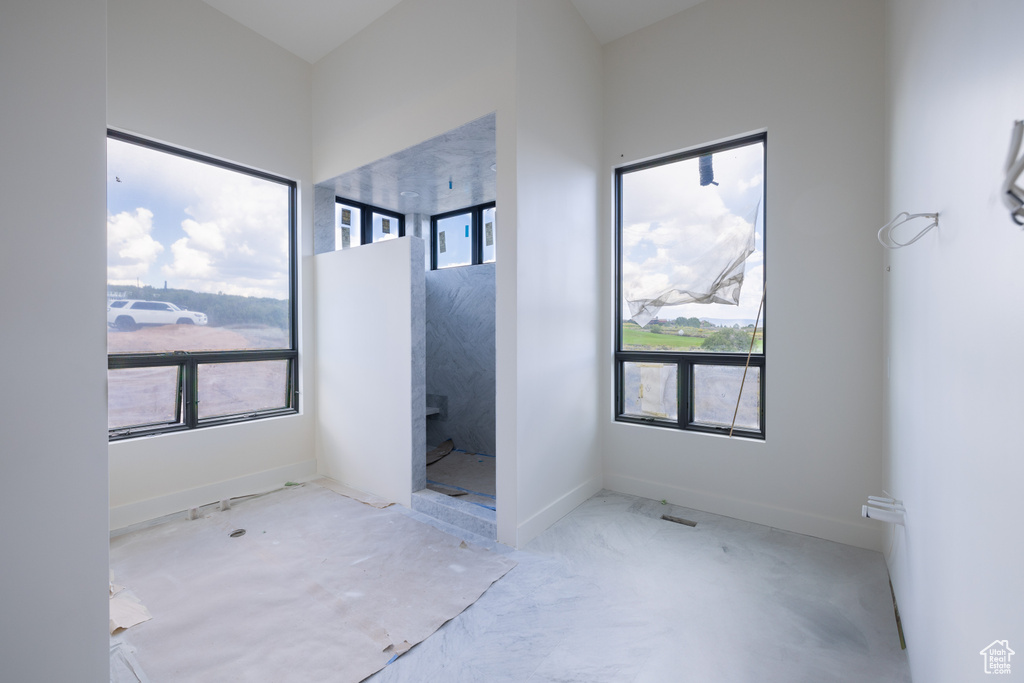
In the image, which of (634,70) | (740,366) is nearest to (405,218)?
(634,70)

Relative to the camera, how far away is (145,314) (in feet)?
10.0

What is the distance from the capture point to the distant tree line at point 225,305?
10.1ft

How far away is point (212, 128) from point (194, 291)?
1.23 m

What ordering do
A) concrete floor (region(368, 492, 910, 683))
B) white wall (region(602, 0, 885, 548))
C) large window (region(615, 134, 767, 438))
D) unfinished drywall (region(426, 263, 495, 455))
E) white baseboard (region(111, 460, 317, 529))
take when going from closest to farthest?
concrete floor (region(368, 492, 910, 683)), white wall (region(602, 0, 885, 548)), white baseboard (region(111, 460, 317, 529)), large window (region(615, 134, 767, 438)), unfinished drywall (region(426, 263, 495, 455))

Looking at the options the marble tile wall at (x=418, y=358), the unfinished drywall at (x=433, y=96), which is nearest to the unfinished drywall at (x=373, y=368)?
the marble tile wall at (x=418, y=358)

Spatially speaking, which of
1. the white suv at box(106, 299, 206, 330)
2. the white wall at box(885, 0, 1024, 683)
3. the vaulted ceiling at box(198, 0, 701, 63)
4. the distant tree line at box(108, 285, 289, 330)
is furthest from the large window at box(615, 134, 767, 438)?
the white suv at box(106, 299, 206, 330)

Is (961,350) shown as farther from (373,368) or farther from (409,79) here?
(409,79)

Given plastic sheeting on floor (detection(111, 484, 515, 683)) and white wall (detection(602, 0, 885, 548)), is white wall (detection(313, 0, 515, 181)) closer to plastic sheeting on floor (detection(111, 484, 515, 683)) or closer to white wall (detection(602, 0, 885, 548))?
white wall (detection(602, 0, 885, 548))

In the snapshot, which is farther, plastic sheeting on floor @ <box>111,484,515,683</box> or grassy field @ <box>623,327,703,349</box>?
grassy field @ <box>623,327,703,349</box>

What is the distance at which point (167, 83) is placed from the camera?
10.1 ft

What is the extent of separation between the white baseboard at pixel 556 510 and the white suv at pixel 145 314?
2799mm

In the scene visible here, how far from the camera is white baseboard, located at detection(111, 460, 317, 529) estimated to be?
2.89m

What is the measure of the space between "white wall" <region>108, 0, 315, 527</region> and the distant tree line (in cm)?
20

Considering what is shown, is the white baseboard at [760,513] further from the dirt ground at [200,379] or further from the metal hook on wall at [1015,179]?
the dirt ground at [200,379]
